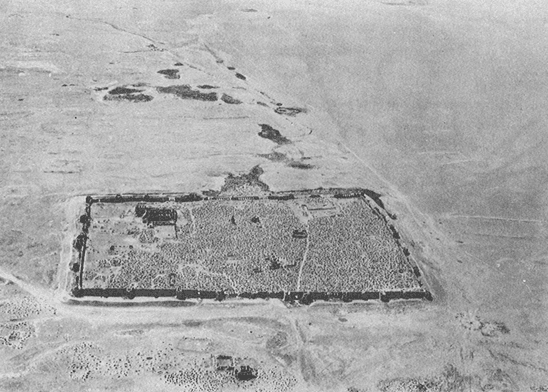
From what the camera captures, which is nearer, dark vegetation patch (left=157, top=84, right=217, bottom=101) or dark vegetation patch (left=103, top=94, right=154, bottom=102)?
dark vegetation patch (left=103, top=94, right=154, bottom=102)

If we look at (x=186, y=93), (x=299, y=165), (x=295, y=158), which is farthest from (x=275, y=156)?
(x=186, y=93)

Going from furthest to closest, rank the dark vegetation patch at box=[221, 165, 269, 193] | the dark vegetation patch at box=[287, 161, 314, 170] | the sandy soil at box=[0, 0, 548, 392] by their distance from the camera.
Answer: the dark vegetation patch at box=[287, 161, 314, 170] → the dark vegetation patch at box=[221, 165, 269, 193] → the sandy soil at box=[0, 0, 548, 392]

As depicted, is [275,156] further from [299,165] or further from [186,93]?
[186,93]

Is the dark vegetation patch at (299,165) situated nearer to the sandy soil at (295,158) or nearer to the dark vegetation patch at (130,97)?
the sandy soil at (295,158)

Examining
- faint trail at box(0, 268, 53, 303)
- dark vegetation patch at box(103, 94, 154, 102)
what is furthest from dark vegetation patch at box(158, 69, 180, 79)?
faint trail at box(0, 268, 53, 303)

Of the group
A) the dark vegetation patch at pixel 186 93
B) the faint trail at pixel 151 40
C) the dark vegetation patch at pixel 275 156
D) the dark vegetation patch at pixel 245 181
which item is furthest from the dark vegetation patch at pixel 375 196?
the faint trail at pixel 151 40

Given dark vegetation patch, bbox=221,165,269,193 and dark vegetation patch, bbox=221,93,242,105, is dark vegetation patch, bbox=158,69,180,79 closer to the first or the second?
dark vegetation patch, bbox=221,93,242,105

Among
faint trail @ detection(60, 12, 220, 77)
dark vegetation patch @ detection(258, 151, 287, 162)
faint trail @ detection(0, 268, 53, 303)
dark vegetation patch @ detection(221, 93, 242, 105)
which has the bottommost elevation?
faint trail @ detection(0, 268, 53, 303)
